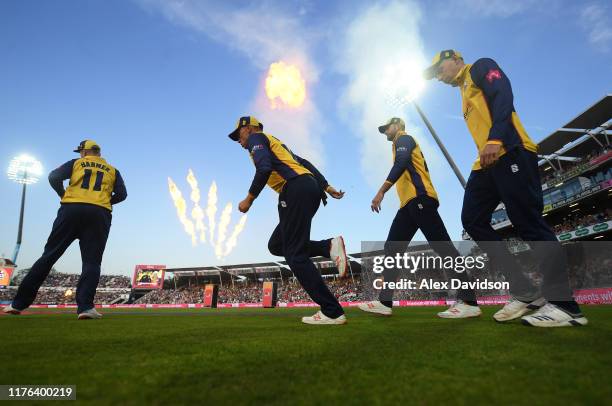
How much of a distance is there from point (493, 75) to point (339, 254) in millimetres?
2491

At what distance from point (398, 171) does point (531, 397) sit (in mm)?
4056

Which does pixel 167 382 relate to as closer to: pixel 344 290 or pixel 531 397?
pixel 531 397

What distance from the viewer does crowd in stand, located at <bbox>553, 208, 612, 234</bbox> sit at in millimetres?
29927

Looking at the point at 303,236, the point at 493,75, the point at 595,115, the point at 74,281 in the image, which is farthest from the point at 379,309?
the point at 74,281

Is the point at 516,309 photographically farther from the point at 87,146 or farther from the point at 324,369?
the point at 87,146

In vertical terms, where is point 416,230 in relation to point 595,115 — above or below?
below

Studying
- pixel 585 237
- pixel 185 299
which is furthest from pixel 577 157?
pixel 185 299

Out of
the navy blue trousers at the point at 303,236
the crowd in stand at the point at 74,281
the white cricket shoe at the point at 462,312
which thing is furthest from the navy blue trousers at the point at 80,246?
the crowd in stand at the point at 74,281

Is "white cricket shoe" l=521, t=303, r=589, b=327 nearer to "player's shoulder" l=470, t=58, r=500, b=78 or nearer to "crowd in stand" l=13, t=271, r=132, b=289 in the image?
"player's shoulder" l=470, t=58, r=500, b=78

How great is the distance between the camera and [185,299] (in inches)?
1938

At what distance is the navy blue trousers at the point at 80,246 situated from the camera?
4648 millimetres

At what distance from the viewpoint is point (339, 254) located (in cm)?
400

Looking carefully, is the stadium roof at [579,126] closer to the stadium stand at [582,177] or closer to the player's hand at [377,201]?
the stadium stand at [582,177]

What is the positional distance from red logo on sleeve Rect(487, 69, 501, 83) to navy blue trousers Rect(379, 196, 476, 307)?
6.42ft
